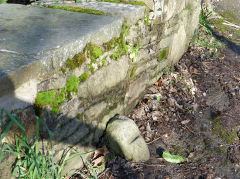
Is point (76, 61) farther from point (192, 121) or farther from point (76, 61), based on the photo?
point (192, 121)

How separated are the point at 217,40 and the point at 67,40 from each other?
411 centimetres

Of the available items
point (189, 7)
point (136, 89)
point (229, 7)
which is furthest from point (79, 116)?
point (229, 7)

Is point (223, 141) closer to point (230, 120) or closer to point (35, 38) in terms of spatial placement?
point (230, 120)

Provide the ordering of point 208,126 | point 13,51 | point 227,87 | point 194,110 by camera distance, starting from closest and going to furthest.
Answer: point 13,51, point 208,126, point 194,110, point 227,87

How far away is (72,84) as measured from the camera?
6.59 ft

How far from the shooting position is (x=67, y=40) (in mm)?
1877

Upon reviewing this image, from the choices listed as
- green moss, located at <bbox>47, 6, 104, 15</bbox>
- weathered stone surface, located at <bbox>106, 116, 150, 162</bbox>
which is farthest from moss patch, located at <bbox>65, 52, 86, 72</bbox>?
weathered stone surface, located at <bbox>106, 116, 150, 162</bbox>

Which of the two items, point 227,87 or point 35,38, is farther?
point 227,87

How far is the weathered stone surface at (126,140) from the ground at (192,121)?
7 cm

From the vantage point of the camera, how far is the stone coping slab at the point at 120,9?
2493 millimetres

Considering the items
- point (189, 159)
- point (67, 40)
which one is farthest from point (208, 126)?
point (67, 40)

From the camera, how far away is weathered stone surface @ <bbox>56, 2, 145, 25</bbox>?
2492mm

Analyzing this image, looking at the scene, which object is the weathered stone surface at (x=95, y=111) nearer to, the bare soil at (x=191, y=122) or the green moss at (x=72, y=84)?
the green moss at (x=72, y=84)

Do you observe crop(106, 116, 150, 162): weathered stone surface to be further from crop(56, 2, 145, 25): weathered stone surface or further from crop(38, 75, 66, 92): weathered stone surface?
crop(56, 2, 145, 25): weathered stone surface
